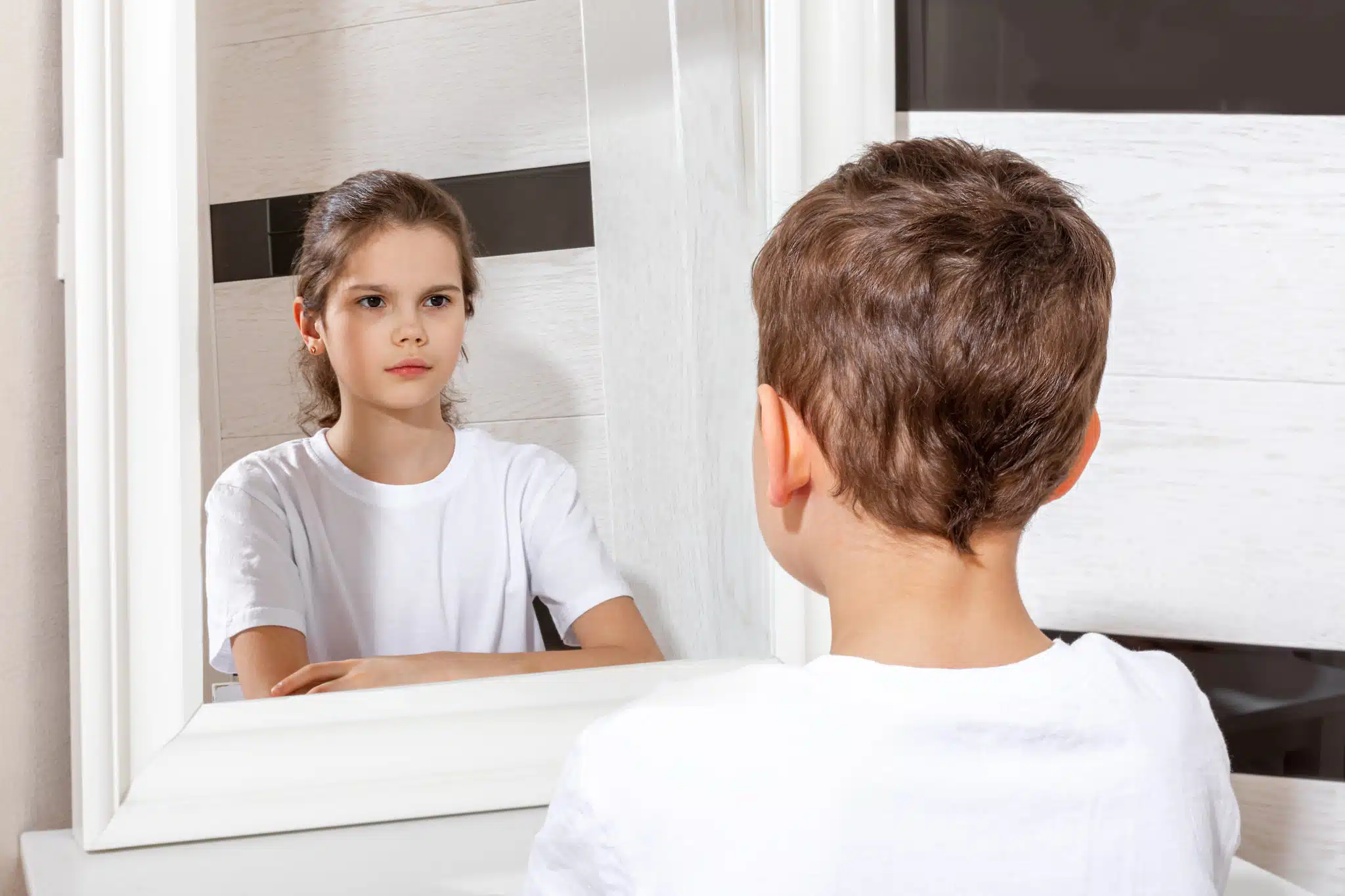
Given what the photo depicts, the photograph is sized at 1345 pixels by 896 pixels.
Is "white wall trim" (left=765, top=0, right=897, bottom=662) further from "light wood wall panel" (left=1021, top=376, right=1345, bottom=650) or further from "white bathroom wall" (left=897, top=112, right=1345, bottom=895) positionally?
"light wood wall panel" (left=1021, top=376, right=1345, bottom=650)

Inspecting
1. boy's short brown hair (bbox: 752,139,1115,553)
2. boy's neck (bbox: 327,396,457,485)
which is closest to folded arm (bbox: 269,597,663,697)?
boy's neck (bbox: 327,396,457,485)

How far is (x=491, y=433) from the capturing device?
0.82 meters

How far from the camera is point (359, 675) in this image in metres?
0.78

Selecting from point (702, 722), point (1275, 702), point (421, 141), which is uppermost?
point (421, 141)

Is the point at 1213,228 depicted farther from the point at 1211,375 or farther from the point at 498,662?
the point at 498,662

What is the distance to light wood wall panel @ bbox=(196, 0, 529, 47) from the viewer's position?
0.74 m

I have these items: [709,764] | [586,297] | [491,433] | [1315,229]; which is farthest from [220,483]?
[1315,229]

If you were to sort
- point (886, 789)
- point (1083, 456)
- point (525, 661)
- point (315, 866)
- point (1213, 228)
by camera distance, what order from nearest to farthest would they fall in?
point (886, 789) → point (1083, 456) → point (315, 866) → point (525, 661) → point (1213, 228)

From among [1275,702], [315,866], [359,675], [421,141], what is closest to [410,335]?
[421,141]

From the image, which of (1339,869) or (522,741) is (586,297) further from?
(1339,869)

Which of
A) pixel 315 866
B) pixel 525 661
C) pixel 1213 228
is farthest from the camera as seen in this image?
pixel 1213 228

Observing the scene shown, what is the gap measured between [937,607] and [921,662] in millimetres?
26

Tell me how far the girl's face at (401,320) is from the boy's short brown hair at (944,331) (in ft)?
1.14

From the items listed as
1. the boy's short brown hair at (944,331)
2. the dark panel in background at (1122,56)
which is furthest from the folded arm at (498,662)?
the dark panel in background at (1122,56)
